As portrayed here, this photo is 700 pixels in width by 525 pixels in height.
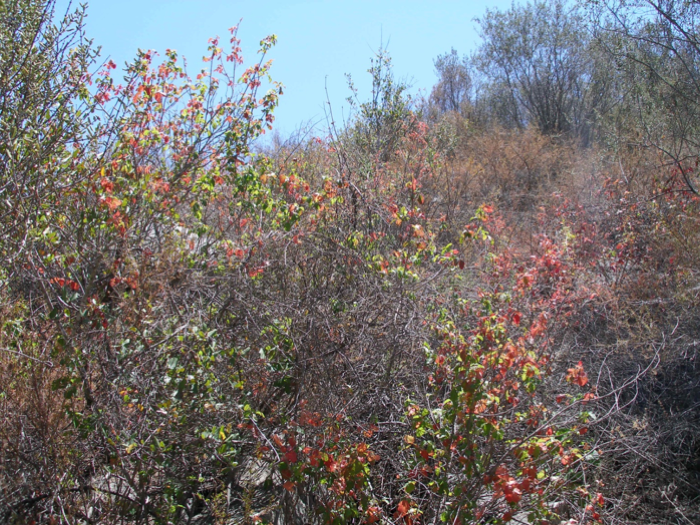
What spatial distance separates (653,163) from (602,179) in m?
1.19

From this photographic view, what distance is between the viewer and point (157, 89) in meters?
4.33

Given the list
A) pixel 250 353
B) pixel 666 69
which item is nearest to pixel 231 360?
pixel 250 353

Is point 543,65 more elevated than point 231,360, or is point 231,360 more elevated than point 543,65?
point 543,65

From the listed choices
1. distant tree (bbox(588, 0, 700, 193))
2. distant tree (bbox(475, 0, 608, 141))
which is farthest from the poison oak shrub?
distant tree (bbox(475, 0, 608, 141))

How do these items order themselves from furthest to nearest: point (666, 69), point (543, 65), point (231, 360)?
1. point (543, 65)
2. point (666, 69)
3. point (231, 360)

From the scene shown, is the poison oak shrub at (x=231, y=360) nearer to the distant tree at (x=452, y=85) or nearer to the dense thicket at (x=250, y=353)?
the dense thicket at (x=250, y=353)

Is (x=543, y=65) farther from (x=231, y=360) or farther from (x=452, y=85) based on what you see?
(x=231, y=360)

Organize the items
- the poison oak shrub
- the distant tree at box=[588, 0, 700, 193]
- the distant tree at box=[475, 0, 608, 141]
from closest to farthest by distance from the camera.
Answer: the poison oak shrub
the distant tree at box=[588, 0, 700, 193]
the distant tree at box=[475, 0, 608, 141]

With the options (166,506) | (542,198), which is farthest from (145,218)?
(542,198)

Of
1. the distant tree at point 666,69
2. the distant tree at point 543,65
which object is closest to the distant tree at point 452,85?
the distant tree at point 543,65

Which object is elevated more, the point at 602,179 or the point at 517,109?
the point at 517,109

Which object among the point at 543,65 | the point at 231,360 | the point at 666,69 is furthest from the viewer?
the point at 543,65

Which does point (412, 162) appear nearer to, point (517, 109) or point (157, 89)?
point (157, 89)

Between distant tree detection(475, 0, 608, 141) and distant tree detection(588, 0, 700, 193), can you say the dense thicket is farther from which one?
distant tree detection(475, 0, 608, 141)
